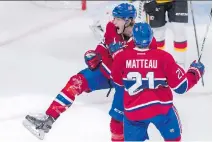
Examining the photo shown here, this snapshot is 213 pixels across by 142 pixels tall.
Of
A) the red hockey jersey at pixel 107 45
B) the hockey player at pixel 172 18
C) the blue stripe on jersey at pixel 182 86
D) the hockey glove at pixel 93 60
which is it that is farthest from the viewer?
the hockey player at pixel 172 18

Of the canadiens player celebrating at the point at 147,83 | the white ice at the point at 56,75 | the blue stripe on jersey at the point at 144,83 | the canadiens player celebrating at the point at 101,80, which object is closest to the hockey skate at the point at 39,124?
the canadiens player celebrating at the point at 101,80

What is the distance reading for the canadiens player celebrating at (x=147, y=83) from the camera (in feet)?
11.2

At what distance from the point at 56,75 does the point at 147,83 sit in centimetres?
214

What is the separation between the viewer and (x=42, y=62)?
5.77m

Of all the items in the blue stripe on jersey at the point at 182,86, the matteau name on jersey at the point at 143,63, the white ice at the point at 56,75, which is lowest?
the white ice at the point at 56,75

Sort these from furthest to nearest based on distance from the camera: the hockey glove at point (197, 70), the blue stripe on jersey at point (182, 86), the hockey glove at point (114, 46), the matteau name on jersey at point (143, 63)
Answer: the hockey glove at point (114, 46) < the hockey glove at point (197, 70) < the blue stripe on jersey at point (182, 86) < the matteau name on jersey at point (143, 63)

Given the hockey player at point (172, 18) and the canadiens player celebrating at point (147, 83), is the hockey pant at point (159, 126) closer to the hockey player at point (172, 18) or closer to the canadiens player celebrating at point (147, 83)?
the canadiens player celebrating at point (147, 83)

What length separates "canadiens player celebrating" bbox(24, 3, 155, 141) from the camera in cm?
394

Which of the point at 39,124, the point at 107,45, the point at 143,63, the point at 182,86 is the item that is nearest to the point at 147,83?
the point at 143,63

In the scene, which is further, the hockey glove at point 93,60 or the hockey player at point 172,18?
the hockey player at point 172,18

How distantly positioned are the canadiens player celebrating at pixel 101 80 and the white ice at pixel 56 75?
0.36 metres

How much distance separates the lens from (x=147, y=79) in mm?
3441

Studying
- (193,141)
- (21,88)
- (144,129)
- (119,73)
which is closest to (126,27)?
(119,73)

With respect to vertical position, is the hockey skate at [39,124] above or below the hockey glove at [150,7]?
below
